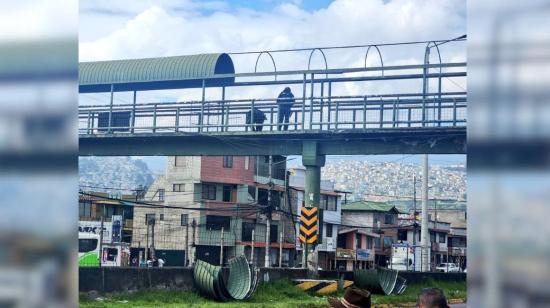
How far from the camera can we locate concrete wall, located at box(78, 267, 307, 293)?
7760 mm

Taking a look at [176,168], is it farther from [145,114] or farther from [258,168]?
[145,114]

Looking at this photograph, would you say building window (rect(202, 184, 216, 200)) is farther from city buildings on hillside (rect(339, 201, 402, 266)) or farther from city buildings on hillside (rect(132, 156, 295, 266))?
city buildings on hillside (rect(339, 201, 402, 266))

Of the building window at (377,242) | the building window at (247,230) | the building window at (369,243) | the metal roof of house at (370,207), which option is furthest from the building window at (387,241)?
the building window at (247,230)

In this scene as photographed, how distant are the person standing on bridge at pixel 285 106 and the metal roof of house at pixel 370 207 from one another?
19.3m

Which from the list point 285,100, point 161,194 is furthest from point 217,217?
point 285,100

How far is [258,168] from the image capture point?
2830cm

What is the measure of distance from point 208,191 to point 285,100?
16650mm

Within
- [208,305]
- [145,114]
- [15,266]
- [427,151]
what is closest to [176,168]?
[145,114]

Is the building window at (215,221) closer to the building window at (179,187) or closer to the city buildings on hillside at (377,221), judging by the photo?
the building window at (179,187)

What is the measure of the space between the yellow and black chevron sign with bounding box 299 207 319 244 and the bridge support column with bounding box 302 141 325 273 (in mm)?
144

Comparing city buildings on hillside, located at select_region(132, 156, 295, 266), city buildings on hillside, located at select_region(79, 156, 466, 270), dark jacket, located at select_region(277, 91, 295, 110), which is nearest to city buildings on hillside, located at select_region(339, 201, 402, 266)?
city buildings on hillside, located at select_region(79, 156, 466, 270)

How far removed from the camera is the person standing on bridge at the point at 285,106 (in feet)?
37.8

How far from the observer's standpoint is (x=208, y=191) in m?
28.1

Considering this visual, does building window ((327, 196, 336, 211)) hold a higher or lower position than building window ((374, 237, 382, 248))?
higher
